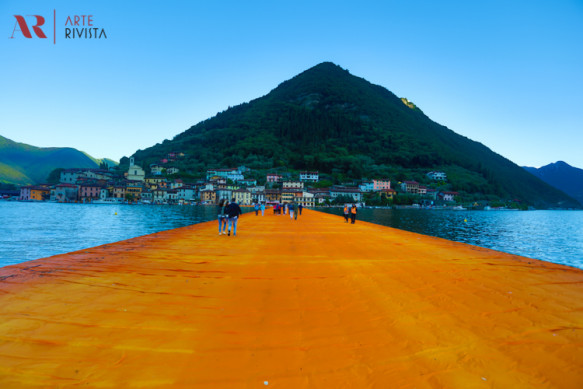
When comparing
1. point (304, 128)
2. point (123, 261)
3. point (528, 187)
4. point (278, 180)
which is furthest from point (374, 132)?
point (123, 261)

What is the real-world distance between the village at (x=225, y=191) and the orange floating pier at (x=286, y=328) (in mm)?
98743

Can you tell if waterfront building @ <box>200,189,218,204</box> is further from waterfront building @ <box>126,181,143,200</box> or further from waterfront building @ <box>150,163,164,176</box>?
waterfront building @ <box>150,163,164,176</box>

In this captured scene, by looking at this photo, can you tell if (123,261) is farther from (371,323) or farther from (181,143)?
(181,143)

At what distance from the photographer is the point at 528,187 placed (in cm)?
17800

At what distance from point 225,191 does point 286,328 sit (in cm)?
10745

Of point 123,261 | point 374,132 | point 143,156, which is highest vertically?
point 374,132

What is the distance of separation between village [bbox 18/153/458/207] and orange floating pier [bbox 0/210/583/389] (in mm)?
98743

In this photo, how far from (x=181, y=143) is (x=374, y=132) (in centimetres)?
12013

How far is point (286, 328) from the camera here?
2.99 m

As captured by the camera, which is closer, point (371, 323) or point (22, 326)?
point (22, 326)

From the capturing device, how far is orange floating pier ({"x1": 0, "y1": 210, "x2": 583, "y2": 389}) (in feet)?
7.10

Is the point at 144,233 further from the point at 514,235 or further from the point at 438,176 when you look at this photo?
the point at 438,176

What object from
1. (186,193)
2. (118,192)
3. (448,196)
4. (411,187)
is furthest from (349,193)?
(118,192)

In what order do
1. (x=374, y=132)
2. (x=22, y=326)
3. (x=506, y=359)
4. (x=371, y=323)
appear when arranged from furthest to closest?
(x=374, y=132)
(x=371, y=323)
(x=22, y=326)
(x=506, y=359)
